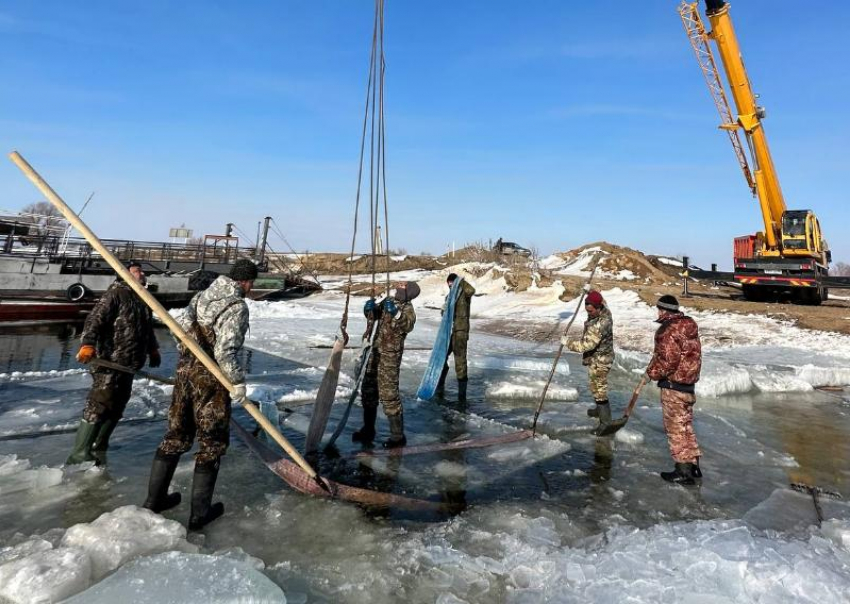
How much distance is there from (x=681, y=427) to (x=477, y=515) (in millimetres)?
2243

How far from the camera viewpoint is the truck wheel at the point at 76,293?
17.1 meters

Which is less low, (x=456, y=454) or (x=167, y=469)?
(x=167, y=469)

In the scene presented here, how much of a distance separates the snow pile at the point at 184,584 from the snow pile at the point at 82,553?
301 mm

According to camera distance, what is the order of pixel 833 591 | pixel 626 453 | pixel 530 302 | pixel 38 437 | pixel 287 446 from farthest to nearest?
pixel 530 302
pixel 626 453
pixel 38 437
pixel 287 446
pixel 833 591

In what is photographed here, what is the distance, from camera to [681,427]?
14.7 ft

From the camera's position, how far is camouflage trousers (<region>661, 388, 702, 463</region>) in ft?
14.5

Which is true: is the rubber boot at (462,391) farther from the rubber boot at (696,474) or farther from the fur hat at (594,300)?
the rubber boot at (696,474)

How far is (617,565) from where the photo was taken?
272 cm

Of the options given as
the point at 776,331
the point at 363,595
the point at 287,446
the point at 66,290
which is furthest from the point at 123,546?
the point at 66,290

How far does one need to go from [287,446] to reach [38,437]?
127 inches

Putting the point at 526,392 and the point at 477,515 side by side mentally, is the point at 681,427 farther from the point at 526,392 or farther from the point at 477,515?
the point at 526,392

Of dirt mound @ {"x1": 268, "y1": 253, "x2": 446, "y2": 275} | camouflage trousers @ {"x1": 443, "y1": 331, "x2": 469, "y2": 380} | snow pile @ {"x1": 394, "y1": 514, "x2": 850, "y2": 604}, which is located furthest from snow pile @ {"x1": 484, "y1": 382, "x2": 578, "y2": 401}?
dirt mound @ {"x1": 268, "y1": 253, "x2": 446, "y2": 275}

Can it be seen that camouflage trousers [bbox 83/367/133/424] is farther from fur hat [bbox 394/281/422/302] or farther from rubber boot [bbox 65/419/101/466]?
fur hat [bbox 394/281/422/302]

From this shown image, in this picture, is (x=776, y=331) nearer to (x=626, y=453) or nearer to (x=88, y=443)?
(x=626, y=453)
